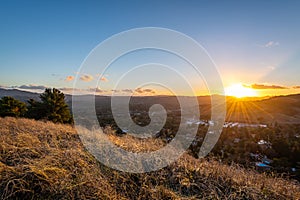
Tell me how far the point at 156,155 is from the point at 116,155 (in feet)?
2.60

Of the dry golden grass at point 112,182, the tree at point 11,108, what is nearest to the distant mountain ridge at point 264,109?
the tree at point 11,108

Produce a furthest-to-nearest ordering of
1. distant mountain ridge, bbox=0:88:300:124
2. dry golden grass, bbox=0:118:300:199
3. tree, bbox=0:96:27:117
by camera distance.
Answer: distant mountain ridge, bbox=0:88:300:124 → tree, bbox=0:96:27:117 → dry golden grass, bbox=0:118:300:199

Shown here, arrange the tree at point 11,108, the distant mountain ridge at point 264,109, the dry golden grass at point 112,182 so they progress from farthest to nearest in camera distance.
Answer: the distant mountain ridge at point 264,109 → the tree at point 11,108 → the dry golden grass at point 112,182

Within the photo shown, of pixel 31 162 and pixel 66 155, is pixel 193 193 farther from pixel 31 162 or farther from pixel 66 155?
pixel 31 162

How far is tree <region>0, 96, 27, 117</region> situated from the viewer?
43.1 feet

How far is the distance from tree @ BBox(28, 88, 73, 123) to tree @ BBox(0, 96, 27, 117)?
0.68 meters

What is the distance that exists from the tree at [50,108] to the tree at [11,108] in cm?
68

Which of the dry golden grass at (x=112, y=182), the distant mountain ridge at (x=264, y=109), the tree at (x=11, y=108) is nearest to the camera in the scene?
the dry golden grass at (x=112, y=182)

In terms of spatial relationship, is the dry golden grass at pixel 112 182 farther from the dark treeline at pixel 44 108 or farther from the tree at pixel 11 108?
the tree at pixel 11 108

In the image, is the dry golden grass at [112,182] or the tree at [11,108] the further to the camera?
the tree at [11,108]

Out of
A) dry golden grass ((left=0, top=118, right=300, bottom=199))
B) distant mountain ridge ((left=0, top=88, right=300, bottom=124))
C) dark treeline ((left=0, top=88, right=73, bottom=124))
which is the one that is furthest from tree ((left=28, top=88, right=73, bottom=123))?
distant mountain ridge ((left=0, top=88, right=300, bottom=124))

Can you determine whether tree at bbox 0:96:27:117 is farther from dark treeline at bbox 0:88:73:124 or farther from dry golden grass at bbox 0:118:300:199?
dry golden grass at bbox 0:118:300:199

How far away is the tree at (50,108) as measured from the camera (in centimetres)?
1347

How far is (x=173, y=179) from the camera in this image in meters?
2.91
